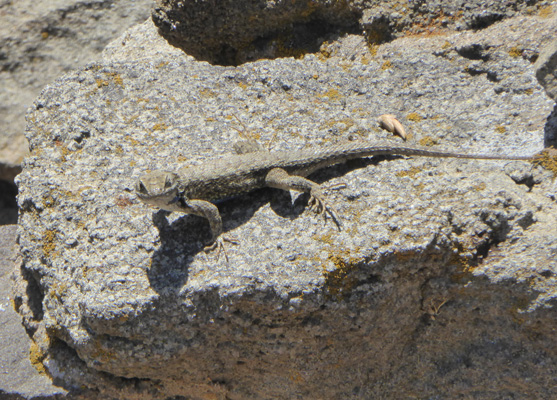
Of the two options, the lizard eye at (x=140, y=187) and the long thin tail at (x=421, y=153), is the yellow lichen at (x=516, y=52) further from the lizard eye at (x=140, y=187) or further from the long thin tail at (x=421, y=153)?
the lizard eye at (x=140, y=187)

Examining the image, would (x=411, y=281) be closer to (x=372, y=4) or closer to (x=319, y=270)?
(x=319, y=270)

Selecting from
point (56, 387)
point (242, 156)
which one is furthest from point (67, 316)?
point (242, 156)

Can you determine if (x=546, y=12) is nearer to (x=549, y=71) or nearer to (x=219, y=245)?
(x=549, y=71)

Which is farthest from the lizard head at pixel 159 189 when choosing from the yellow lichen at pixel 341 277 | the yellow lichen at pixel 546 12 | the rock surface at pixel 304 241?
the yellow lichen at pixel 546 12

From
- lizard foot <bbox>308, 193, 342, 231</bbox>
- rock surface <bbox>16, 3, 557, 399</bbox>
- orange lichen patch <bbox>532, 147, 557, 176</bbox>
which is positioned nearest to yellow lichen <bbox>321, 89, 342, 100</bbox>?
rock surface <bbox>16, 3, 557, 399</bbox>

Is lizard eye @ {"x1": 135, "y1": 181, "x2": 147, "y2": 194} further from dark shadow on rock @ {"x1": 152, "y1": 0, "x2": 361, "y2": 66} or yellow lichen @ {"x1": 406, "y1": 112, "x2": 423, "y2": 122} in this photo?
dark shadow on rock @ {"x1": 152, "y1": 0, "x2": 361, "y2": 66}

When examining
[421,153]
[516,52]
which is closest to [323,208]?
[421,153]
